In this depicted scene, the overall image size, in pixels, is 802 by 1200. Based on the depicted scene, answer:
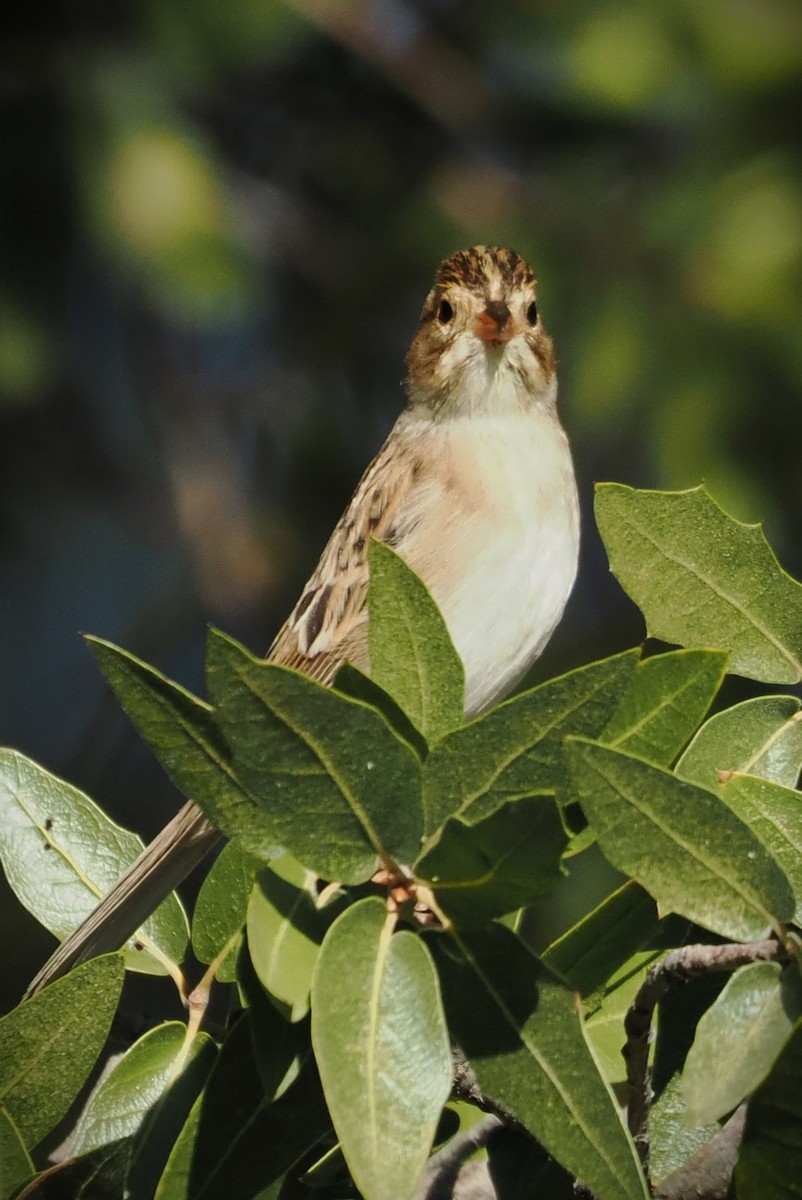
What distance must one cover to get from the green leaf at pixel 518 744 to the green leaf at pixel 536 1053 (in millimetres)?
97

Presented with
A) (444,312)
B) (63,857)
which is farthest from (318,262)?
(63,857)

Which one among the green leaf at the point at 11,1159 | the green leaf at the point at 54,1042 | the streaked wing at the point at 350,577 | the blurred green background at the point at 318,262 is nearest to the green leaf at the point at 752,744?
the green leaf at the point at 54,1042

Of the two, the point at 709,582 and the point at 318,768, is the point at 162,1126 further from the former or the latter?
the point at 709,582

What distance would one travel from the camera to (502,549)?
215 centimetres

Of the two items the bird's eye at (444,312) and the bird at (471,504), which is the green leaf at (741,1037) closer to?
the bird at (471,504)

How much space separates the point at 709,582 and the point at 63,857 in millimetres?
650

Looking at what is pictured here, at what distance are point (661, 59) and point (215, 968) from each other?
108 inches

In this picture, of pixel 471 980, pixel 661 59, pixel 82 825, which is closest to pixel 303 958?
pixel 471 980

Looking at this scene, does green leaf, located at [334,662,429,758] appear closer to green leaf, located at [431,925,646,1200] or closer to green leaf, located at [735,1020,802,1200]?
green leaf, located at [431,925,646,1200]

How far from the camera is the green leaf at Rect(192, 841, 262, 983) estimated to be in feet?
4.08

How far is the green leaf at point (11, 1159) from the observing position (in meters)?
1.19

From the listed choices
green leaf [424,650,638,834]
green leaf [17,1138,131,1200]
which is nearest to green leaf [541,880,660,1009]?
green leaf [424,650,638,834]

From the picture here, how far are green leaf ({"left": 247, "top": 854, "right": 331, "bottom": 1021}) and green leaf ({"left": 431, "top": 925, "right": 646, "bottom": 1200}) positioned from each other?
0.09m

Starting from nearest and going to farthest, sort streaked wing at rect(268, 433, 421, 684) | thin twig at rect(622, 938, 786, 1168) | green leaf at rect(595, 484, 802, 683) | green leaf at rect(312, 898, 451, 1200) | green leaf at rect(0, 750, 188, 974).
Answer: green leaf at rect(312, 898, 451, 1200)
thin twig at rect(622, 938, 786, 1168)
green leaf at rect(595, 484, 802, 683)
green leaf at rect(0, 750, 188, 974)
streaked wing at rect(268, 433, 421, 684)
